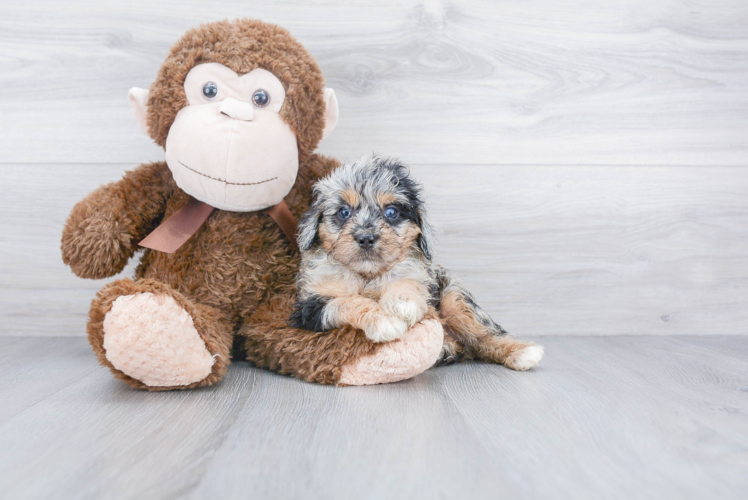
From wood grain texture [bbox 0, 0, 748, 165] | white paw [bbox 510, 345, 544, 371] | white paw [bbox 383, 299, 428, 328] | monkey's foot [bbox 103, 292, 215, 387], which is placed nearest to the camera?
monkey's foot [bbox 103, 292, 215, 387]

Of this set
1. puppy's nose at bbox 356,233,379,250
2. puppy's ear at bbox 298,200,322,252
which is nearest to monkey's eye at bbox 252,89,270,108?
puppy's ear at bbox 298,200,322,252

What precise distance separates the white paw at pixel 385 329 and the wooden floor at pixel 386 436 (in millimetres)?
142

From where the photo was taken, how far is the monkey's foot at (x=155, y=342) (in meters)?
1.23

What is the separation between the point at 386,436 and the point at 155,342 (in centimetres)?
57

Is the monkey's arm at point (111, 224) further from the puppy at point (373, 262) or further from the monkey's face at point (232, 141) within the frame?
the puppy at point (373, 262)

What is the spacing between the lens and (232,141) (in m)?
1.43

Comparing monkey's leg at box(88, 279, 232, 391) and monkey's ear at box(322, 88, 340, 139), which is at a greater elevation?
monkey's ear at box(322, 88, 340, 139)

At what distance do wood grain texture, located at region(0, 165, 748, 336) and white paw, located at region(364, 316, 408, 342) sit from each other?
2.63 feet

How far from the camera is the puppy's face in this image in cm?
141

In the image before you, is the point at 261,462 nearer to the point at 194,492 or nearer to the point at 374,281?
the point at 194,492

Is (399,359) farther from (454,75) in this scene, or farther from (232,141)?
(454,75)

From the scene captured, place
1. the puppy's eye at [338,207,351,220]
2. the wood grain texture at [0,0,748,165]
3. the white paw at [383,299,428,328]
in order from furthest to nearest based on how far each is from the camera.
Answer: the wood grain texture at [0,0,748,165], the puppy's eye at [338,207,351,220], the white paw at [383,299,428,328]

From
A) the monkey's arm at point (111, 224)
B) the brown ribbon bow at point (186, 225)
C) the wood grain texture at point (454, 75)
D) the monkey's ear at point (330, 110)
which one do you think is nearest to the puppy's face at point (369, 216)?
the brown ribbon bow at point (186, 225)

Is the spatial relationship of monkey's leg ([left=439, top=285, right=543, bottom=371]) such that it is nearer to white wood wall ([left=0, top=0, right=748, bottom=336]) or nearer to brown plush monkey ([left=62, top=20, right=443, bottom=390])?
brown plush monkey ([left=62, top=20, right=443, bottom=390])
